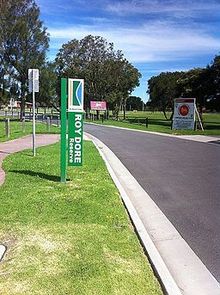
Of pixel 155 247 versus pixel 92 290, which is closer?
pixel 92 290

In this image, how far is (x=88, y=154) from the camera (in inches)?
628

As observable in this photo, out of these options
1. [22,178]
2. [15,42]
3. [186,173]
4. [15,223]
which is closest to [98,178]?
[22,178]

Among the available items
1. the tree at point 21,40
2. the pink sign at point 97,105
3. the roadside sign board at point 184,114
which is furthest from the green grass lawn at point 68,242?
the pink sign at point 97,105

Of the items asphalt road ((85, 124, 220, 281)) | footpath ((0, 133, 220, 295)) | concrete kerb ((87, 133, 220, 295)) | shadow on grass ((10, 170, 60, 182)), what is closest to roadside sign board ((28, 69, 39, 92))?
asphalt road ((85, 124, 220, 281))

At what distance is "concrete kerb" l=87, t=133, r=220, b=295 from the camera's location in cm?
477

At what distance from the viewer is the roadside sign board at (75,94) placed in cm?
1012

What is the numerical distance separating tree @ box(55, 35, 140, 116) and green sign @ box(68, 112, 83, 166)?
55936 millimetres

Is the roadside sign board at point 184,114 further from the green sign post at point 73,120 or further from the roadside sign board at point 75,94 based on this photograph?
the roadside sign board at point 75,94

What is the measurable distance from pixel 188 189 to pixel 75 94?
125 inches

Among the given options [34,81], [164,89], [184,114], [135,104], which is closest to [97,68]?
[164,89]

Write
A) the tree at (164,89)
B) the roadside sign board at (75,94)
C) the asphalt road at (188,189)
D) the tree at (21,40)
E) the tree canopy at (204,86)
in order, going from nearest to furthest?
the asphalt road at (188,189) → the roadside sign board at (75,94) → the tree canopy at (204,86) → the tree at (21,40) → the tree at (164,89)

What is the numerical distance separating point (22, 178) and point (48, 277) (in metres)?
5.82

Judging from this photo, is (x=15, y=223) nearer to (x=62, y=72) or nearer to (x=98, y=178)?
(x=98, y=178)

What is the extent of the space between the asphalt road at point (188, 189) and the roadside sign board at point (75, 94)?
91.1 inches
